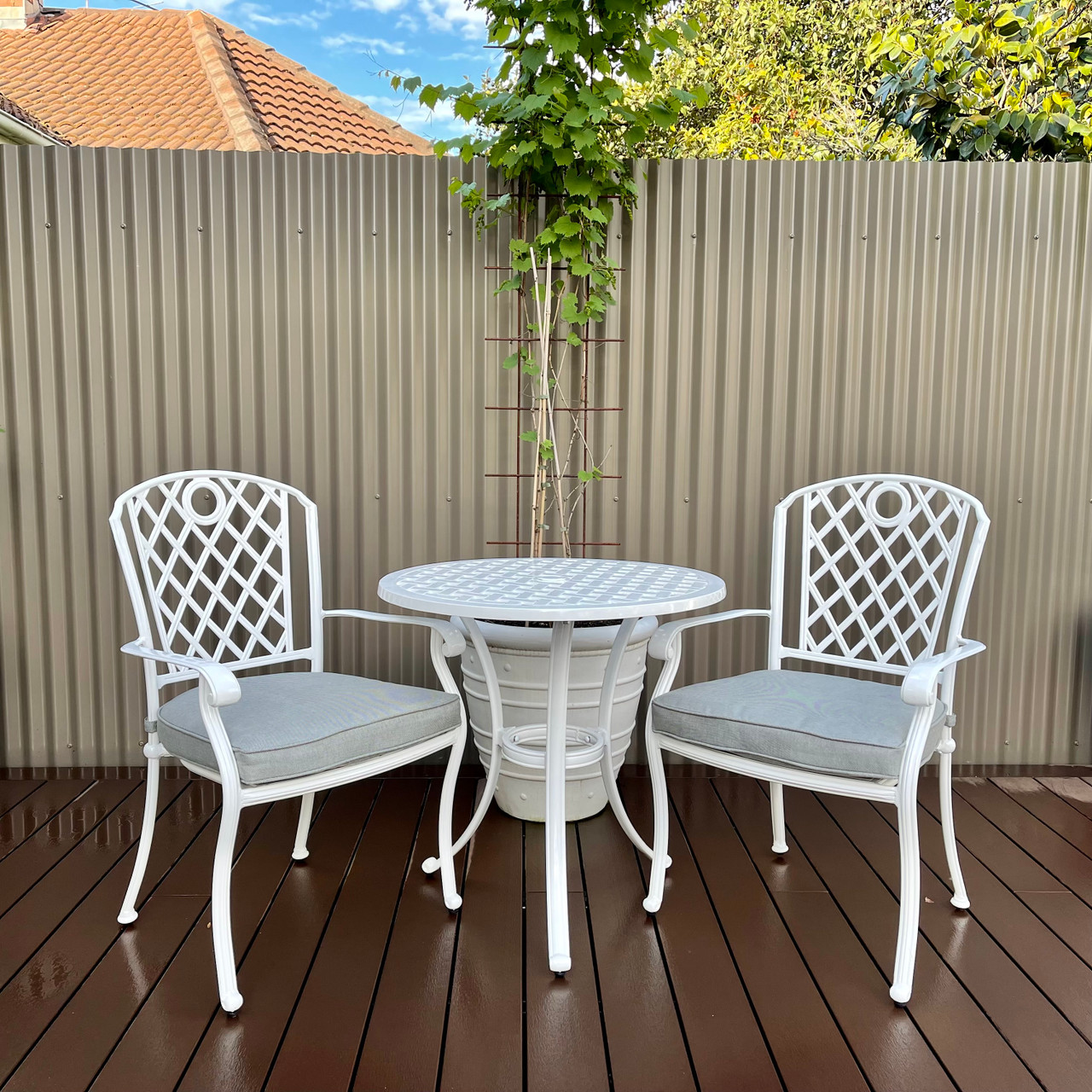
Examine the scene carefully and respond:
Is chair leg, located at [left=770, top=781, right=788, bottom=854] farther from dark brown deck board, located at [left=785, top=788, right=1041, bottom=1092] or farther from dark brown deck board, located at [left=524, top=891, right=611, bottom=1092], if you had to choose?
dark brown deck board, located at [left=524, top=891, right=611, bottom=1092]

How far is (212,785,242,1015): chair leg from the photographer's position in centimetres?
162

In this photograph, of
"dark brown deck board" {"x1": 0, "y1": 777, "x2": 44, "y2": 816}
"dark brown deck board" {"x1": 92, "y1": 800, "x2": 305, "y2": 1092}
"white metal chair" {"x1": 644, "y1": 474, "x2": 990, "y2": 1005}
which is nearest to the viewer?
"dark brown deck board" {"x1": 92, "y1": 800, "x2": 305, "y2": 1092}

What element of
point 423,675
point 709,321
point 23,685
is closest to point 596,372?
point 709,321

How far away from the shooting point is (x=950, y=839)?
2.01 metres

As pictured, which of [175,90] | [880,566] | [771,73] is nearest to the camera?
[880,566]

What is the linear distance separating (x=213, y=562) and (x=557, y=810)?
1.54 metres

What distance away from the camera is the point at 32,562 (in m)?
2.81

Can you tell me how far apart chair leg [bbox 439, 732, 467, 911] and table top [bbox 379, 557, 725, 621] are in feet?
1.20

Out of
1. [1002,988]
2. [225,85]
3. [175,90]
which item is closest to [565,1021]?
[1002,988]

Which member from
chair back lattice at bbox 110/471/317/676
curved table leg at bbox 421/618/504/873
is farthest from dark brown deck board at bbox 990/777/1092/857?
chair back lattice at bbox 110/471/317/676

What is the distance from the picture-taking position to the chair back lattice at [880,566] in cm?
215

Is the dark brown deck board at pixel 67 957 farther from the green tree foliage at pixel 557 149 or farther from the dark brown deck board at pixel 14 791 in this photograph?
the green tree foliage at pixel 557 149

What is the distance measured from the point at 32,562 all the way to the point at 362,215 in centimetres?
154

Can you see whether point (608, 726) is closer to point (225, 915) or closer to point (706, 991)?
point (706, 991)
